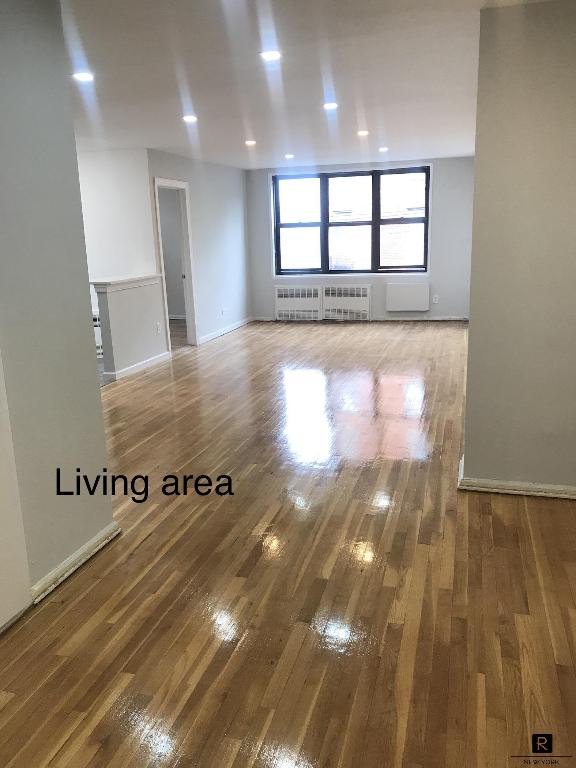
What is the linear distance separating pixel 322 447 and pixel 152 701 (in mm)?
2478

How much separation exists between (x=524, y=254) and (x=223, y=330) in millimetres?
6608

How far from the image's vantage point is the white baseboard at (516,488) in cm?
329

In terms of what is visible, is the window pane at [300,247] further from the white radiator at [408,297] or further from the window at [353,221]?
the white radiator at [408,297]

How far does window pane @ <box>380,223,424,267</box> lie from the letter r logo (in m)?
8.57

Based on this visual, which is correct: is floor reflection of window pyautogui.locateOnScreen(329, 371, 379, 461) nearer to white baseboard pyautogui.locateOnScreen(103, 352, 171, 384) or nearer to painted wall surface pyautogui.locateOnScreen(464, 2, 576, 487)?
painted wall surface pyautogui.locateOnScreen(464, 2, 576, 487)

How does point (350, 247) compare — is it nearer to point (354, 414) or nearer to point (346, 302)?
point (346, 302)

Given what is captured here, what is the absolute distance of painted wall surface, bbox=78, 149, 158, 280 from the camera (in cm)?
719

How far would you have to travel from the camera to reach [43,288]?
2531 millimetres

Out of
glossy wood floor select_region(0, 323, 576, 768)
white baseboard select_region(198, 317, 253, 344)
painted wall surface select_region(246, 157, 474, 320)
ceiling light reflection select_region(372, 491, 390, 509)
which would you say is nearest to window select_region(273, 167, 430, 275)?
painted wall surface select_region(246, 157, 474, 320)

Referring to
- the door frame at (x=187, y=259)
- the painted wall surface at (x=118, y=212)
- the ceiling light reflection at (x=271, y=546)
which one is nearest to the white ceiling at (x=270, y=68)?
the painted wall surface at (x=118, y=212)

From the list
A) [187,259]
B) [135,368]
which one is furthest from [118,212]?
[135,368]

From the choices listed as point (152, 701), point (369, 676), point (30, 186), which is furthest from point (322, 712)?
point (30, 186)

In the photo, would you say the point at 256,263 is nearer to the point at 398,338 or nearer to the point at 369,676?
the point at 398,338

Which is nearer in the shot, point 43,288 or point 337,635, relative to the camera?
point 337,635
